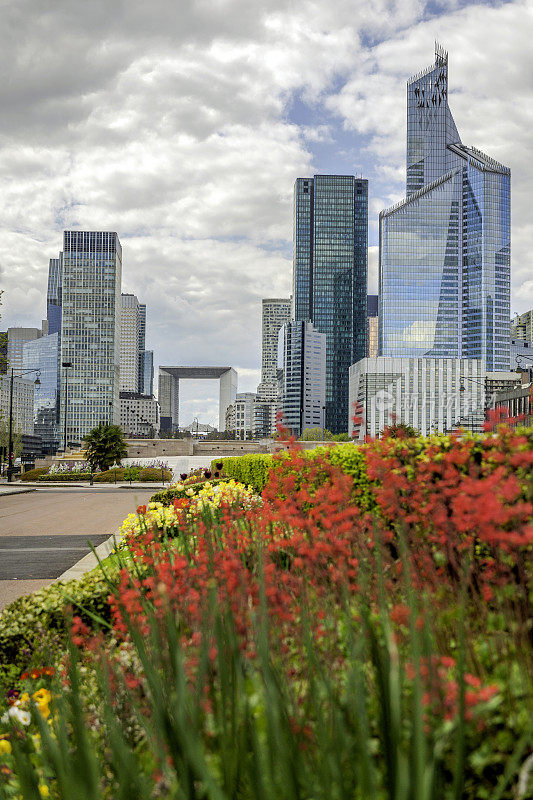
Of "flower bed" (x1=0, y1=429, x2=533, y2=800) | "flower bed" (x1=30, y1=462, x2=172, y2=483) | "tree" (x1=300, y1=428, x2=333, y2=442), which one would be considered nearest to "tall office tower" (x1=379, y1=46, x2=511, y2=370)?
"tree" (x1=300, y1=428, x2=333, y2=442)

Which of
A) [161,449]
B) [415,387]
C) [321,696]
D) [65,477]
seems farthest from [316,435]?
[321,696]

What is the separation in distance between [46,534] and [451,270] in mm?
196458

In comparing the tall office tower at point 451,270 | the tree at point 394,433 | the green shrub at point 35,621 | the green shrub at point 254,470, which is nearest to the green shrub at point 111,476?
the green shrub at point 254,470

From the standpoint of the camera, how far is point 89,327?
174m

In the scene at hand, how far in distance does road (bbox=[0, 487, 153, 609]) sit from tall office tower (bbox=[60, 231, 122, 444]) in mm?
149347

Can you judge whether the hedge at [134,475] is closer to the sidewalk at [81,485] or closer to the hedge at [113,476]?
the hedge at [113,476]

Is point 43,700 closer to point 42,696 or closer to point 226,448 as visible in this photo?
point 42,696

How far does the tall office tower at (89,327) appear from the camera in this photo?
17162cm

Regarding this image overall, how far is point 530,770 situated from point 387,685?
0.54 meters

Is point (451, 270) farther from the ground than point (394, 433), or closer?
farther from the ground

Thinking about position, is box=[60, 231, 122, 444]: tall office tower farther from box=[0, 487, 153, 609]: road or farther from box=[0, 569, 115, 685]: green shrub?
box=[0, 569, 115, 685]: green shrub

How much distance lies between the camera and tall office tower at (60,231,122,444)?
172 metres

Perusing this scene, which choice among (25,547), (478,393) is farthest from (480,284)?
(25,547)

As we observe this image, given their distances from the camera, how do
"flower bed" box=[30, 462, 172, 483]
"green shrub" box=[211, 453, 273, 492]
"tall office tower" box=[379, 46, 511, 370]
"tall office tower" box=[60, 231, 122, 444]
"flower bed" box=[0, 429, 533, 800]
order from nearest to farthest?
"flower bed" box=[0, 429, 533, 800] → "green shrub" box=[211, 453, 273, 492] → "flower bed" box=[30, 462, 172, 483] → "tall office tower" box=[60, 231, 122, 444] → "tall office tower" box=[379, 46, 511, 370]
